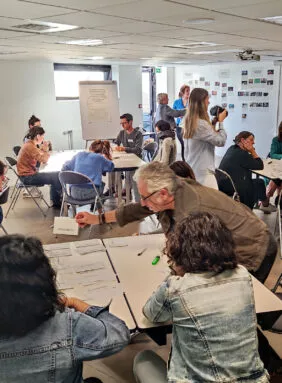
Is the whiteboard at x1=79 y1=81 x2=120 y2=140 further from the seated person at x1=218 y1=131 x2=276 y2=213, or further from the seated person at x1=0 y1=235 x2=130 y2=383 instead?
the seated person at x1=0 y1=235 x2=130 y2=383

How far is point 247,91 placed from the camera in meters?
9.41

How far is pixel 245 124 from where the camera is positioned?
9.57m

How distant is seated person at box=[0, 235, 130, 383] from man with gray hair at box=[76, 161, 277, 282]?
3.27ft

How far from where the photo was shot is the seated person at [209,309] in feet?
4.72

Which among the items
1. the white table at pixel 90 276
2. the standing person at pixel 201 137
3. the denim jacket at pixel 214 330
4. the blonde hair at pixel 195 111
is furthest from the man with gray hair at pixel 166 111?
the denim jacket at pixel 214 330

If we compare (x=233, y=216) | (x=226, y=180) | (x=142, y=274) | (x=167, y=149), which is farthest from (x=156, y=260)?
(x=167, y=149)

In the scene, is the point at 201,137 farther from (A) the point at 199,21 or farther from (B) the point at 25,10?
(B) the point at 25,10

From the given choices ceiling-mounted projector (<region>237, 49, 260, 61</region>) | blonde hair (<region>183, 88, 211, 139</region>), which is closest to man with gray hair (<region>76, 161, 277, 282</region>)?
blonde hair (<region>183, 88, 211, 139</region>)

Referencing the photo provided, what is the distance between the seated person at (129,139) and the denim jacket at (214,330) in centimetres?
524

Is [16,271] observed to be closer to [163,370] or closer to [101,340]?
[101,340]

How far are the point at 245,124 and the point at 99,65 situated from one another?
11.8ft

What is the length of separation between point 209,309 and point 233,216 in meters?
0.89

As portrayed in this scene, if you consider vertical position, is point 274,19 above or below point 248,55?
above

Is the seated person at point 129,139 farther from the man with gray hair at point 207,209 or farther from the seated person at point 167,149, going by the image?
the man with gray hair at point 207,209
